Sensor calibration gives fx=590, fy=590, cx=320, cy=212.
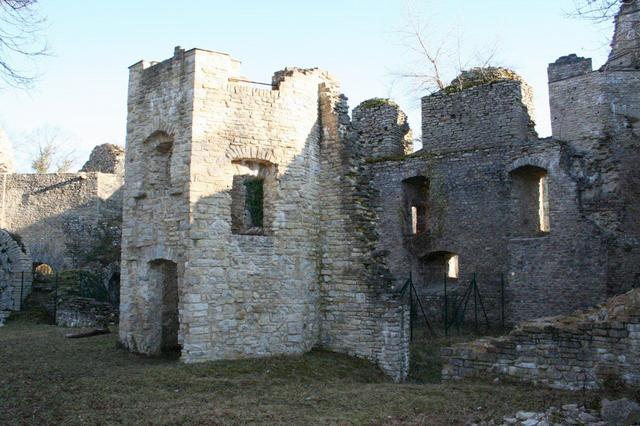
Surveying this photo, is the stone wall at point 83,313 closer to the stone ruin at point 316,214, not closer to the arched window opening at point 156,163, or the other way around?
the stone ruin at point 316,214

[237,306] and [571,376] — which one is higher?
[237,306]

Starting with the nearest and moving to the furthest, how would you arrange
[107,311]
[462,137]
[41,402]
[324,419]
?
[324,419]
[41,402]
[107,311]
[462,137]

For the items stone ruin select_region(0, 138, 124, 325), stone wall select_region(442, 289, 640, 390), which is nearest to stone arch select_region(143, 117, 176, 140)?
stone wall select_region(442, 289, 640, 390)

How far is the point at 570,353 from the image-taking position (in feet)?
28.9

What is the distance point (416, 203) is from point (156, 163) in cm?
1041

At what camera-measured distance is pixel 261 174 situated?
452 inches

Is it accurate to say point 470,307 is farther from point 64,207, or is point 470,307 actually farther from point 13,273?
point 64,207

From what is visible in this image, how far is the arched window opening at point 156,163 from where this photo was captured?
11.9 metres

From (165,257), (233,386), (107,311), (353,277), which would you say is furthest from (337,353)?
(107,311)

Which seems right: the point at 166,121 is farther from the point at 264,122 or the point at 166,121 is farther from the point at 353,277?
the point at 353,277

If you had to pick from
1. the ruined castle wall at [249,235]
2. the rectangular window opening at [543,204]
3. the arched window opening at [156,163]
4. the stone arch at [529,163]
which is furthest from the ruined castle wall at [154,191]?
the rectangular window opening at [543,204]

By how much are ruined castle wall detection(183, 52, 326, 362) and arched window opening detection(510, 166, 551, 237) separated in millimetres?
7839

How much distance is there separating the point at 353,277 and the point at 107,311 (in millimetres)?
9594

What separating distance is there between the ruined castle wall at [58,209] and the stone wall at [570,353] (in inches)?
834
